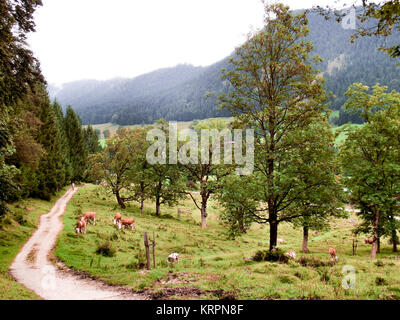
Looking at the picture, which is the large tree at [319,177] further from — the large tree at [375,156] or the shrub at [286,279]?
the large tree at [375,156]

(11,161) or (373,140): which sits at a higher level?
(373,140)

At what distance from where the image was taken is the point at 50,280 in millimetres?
12328

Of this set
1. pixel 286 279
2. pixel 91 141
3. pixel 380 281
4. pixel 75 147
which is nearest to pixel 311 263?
pixel 380 281

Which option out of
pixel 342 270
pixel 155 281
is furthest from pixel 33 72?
pixel 342 270

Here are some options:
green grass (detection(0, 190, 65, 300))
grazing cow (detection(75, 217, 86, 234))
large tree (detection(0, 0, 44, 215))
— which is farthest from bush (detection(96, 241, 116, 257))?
large tree (detection(0, 0, 44, 215))

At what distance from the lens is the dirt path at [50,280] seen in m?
10.5

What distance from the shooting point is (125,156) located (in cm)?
4222

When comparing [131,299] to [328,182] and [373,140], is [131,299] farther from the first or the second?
[373,140]

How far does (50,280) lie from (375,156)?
26.9 metres

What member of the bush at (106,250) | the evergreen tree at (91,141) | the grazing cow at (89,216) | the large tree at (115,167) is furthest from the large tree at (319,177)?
the evergreen tree at (91,141)

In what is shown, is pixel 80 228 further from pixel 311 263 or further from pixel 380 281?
pixel 380 281

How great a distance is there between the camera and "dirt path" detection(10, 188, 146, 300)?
10.5 metres

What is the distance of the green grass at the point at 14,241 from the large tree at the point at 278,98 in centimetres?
1269
